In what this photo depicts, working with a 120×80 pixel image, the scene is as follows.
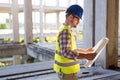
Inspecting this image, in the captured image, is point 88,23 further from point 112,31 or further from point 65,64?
point 65,64

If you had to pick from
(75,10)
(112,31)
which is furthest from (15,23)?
(75,10)

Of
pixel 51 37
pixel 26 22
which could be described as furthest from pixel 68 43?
pixel 51 37

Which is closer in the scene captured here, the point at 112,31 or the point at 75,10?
the point at 75,10

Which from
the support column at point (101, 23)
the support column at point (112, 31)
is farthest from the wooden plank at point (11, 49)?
the support column at point (112, 31)

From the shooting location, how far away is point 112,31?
21.5 feet

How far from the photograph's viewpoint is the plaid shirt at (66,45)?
3.14 metres

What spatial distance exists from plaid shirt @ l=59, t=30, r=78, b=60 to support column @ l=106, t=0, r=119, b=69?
3.45 meters

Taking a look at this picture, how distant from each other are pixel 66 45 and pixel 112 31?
3.68m

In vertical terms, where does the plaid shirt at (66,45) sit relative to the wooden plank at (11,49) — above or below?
above

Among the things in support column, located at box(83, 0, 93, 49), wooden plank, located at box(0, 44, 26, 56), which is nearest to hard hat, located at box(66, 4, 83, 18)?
support column, located at box(83, 0, 93, 49)

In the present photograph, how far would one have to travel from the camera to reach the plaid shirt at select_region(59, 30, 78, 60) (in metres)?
3.14

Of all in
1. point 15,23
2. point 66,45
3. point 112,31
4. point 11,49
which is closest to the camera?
point 66,45

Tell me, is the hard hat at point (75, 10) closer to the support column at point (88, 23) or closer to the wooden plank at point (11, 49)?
the support column at point (88, 23)

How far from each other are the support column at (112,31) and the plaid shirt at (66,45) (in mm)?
3449
